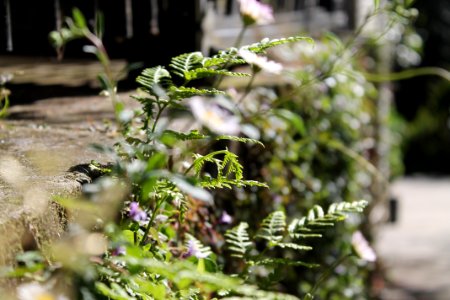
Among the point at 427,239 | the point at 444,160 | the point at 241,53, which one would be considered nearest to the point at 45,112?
the point at 241,53

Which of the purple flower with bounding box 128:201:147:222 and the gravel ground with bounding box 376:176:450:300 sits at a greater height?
the purple flower with bounding box 128:201:147:222

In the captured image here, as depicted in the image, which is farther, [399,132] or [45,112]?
[399,132]

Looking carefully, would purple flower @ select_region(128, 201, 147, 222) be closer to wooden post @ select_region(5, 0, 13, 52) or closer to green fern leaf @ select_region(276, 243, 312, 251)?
green fern leaf @ select_region(276, 243, 312, 251)

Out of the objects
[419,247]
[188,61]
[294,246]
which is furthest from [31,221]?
[419,247]

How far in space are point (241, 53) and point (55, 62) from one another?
1861 millimetres

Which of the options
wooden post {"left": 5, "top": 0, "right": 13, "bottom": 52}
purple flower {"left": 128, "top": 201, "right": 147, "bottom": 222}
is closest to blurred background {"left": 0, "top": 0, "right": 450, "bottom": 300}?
wooden post {"left": 5, "top": 0, "right": 13, "bottom": 52}

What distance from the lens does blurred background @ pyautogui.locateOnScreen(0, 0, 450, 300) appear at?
301cm

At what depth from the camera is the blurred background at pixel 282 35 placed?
9.89 ft

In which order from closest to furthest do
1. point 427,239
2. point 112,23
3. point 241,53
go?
point 241,53
point 112,23
point 427,239

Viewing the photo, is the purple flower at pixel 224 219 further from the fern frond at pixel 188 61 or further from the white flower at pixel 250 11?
the fern frond at pixel 188 61

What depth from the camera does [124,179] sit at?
1420 mm

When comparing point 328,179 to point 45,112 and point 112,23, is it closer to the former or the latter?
point 112,23

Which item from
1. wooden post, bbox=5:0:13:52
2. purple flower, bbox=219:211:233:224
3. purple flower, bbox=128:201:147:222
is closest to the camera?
purple flower, bbox=128:201:147:222

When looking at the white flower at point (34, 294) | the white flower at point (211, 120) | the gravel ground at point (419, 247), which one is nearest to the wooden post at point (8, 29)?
the white flower at point (211, 120)
